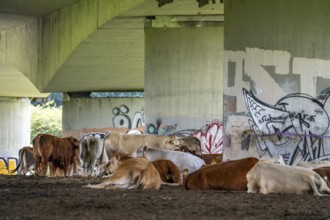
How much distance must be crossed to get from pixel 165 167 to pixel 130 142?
1062 cm

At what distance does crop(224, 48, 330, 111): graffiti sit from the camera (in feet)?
87.5

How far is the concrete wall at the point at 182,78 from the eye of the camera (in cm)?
3857

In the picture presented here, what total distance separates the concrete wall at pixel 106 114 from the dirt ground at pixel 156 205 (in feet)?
116

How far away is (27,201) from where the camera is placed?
1596 cm

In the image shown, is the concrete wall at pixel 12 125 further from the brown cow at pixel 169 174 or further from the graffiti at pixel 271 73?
the brown cow at pixel 169 174

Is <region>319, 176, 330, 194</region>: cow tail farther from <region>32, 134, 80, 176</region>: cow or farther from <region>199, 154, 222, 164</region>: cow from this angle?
<region>32, 134, 80, 176</region>: cow

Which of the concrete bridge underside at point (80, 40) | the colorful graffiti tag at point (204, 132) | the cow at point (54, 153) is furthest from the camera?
the colorful graffiti tag at point (204, 132)

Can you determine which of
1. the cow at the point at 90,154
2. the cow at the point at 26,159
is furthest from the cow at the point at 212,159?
the cow at the point at 26,159

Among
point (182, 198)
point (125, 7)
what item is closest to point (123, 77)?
point (125, 7)

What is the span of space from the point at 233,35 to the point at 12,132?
4089cm

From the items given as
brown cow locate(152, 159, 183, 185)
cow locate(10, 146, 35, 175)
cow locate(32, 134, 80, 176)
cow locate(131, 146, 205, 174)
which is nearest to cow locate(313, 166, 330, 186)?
brown cow locate(152, 159, 183, 185)

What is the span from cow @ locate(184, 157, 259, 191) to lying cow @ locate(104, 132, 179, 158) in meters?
12.2

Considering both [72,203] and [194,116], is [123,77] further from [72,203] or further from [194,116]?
[72,203]

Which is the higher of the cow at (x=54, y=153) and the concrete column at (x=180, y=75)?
the concrete column at (x=180, y=75)
